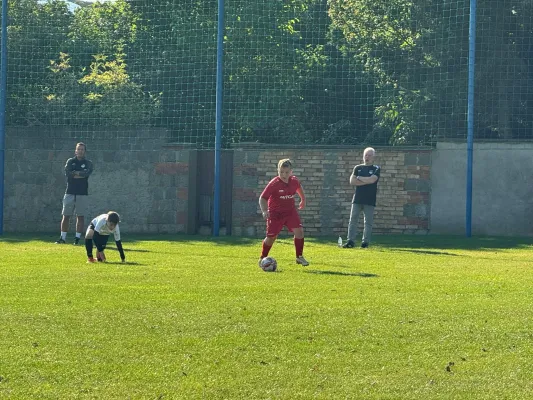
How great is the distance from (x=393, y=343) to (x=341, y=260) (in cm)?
784

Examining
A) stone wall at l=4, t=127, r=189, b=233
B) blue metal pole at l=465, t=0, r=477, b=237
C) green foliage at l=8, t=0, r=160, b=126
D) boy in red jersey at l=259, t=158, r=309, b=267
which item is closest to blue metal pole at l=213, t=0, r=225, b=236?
stone wall at l=4, t=127, r=189, b=233

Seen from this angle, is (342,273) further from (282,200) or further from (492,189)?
(492,189)

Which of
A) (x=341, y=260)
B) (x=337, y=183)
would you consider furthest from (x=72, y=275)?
(x=337, y=183)

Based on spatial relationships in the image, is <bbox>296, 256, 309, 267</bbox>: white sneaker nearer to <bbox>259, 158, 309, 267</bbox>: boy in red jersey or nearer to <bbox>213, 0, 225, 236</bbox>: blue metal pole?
<bbox>259, 158, 309, 267</bbox>: boy in red jersey

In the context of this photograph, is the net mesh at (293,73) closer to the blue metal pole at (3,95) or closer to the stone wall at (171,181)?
the stone wall at (171,181)

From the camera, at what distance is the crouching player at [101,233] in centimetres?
1580

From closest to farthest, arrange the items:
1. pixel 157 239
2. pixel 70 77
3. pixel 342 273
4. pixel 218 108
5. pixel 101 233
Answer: pixel 342 273, pixel 101 233, pixel 157 239, pixel 218 108, pixel 70 77

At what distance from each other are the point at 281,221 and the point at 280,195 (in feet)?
1.23

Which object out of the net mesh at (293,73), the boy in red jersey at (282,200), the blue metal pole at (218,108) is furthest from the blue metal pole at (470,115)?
the boy in red jersey at (282,200)

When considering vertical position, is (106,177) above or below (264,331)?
above

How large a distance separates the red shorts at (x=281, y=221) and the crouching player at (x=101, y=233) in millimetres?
2176

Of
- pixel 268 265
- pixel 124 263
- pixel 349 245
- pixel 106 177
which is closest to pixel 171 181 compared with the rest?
pixel 106 177

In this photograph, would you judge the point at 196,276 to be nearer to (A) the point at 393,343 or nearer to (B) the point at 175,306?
(B) the point at 175,306

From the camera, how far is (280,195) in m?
15.8
